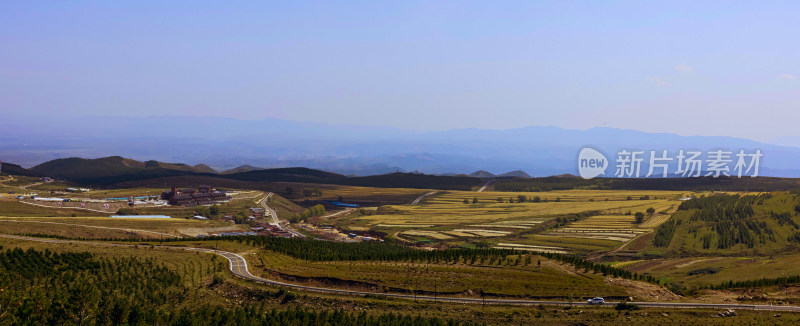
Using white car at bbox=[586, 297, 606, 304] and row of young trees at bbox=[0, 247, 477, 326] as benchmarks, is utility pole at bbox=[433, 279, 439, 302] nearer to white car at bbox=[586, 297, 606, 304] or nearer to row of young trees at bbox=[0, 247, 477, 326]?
row of young trees at bbox=[0, 247, 477, 326]

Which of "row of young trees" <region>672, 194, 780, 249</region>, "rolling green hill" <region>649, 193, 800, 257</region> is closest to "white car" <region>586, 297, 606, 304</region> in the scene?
"rolling green hill" <region>649, 193, 800, 257</region>

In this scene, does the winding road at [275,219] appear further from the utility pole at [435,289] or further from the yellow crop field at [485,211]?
the utility pole at [435,289]

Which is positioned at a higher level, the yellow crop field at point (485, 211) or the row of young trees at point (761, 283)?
the yellow crop field at point (485, 211)

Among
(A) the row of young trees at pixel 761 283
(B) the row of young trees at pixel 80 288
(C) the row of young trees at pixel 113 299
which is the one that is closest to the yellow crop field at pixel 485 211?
(A) the row of young trees at pixel 761 283

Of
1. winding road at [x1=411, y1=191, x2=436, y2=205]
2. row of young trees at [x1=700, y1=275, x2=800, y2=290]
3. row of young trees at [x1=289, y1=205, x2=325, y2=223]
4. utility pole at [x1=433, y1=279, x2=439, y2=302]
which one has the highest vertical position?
winding road at [x1=411, y1=191, x2=436, y2=205]

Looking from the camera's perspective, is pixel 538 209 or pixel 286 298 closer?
pixel 286 298

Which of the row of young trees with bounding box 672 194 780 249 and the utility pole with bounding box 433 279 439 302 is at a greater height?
the row of young trees with bounding box 672 194 780 249

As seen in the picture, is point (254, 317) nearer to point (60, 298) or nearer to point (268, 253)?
point (60, 298)

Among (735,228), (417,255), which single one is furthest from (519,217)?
(417,255)

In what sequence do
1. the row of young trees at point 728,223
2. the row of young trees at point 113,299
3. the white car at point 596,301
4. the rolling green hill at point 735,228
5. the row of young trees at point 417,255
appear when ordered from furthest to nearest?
the row of young trees at point 728,223 → the rolling green hill at point 735,228 → the row of young trees at point 417,255 → the white car at point 596,301 → the row of young trees at point 113,299

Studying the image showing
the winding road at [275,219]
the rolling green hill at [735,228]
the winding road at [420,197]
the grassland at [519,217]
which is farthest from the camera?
the winding road at [420,197]

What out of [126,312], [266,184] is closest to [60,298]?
[126,312]
